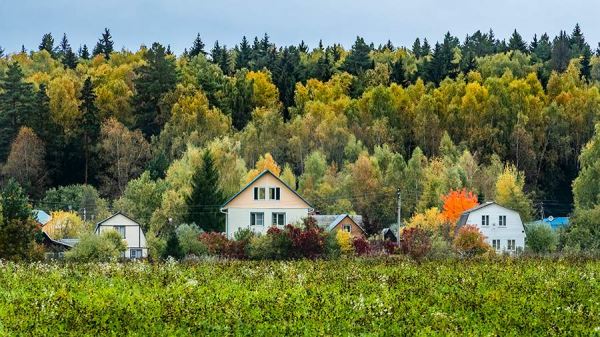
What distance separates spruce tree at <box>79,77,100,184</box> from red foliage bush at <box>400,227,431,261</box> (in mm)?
65343

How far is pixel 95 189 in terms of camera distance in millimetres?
112250

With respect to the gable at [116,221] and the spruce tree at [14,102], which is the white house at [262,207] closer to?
the gable at [116,221]

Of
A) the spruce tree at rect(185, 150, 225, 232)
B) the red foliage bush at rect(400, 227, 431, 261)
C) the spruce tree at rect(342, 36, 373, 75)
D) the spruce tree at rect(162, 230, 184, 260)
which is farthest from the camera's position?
the spruce tree at rect(342, 36, 373, 75)

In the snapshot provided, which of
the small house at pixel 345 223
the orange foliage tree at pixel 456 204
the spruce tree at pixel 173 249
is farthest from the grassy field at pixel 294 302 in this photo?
the orange foliage tree at pixel 456 204

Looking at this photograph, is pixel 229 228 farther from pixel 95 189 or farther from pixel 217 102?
pixel 217 102

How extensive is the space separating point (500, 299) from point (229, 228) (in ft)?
169

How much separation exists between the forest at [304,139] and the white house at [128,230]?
3.83 meters

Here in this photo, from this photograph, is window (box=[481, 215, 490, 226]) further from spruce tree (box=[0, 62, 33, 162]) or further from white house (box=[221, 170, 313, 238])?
spruce tree (box=[0, 62, 33, 162])

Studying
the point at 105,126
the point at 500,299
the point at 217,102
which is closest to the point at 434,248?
the point at 500,299

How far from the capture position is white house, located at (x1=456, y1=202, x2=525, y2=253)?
250ft

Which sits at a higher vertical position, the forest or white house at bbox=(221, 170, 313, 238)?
the forest

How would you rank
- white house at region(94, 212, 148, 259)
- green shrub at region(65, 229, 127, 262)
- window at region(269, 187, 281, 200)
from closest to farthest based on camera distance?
green shrub at region(65, 229, 127, 262)
window at region(269, 187, 281, 200)
white house at region(94, 212, 148, 259)

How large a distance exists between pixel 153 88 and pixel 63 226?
172 feet

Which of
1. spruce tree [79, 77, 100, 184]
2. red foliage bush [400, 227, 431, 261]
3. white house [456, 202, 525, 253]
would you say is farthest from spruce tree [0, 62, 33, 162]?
red foliage bush [400, 227, 431, 261]
